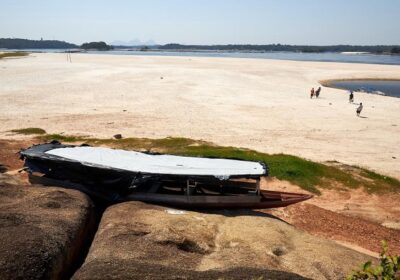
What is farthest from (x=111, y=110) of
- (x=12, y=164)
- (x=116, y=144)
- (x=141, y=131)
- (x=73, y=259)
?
(x=73, y=259)

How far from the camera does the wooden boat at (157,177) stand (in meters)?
13.6

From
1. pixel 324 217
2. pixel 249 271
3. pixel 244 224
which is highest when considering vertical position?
pixel 249 271

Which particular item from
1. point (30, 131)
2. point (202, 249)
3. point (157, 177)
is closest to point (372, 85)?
point (30, 131)

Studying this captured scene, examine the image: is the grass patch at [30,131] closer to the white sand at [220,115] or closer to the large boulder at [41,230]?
the white sand at [220,115]

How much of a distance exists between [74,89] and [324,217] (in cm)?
4207

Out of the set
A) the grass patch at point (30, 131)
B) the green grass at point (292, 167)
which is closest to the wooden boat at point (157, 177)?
the green grass at point (292, 167)

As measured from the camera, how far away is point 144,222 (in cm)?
1123

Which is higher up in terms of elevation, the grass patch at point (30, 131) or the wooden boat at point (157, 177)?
the wooden boat at point (157, 177)

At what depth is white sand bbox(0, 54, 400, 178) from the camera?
2773 centimetres

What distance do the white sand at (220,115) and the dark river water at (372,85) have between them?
35.1ft

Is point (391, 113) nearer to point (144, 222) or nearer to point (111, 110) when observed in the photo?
point (111, 110)

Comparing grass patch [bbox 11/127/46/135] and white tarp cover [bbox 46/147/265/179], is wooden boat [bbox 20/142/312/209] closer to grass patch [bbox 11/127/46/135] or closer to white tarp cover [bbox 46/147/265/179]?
white tarp cover [bbox 46/147/265/179]

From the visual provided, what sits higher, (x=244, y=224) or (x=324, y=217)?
(x=244, y=224)

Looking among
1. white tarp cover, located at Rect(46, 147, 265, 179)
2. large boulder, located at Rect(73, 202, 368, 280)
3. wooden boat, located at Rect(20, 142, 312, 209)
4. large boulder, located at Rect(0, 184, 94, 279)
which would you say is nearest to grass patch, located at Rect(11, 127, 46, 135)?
wooden boat, located at Rect(20, 142, 312, 209)
